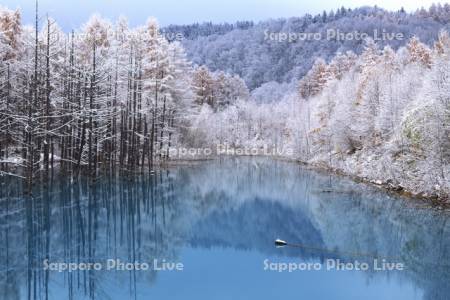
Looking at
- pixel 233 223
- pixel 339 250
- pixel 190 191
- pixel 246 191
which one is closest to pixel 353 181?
pixel 246 191

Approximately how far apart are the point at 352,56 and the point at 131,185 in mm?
62846

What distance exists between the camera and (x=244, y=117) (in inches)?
3642

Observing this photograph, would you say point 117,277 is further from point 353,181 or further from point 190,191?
point 353,181

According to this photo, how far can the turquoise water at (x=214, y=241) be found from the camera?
13.6 m

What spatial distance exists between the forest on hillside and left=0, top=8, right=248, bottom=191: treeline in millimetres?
181

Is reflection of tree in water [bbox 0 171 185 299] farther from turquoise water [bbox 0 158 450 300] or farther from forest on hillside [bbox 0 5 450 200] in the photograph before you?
forest on hillside [bbox 0 5 450 200]

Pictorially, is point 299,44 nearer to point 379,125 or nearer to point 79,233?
point 379,125

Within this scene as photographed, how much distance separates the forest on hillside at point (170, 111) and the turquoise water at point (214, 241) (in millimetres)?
3778

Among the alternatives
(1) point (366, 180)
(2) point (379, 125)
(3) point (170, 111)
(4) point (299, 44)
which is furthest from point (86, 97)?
(4) point (299, 44)

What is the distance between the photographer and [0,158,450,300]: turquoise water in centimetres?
1355

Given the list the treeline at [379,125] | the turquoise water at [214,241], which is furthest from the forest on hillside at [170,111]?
the turquoise water at [214,241]

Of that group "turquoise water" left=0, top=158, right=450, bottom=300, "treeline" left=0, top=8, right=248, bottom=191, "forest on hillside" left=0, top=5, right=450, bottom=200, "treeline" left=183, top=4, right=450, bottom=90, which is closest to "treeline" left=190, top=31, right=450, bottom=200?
"forest on hillside" left=0, top=5, right=450, bottom=200

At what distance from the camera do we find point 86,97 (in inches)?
1435

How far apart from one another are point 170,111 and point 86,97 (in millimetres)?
15312
